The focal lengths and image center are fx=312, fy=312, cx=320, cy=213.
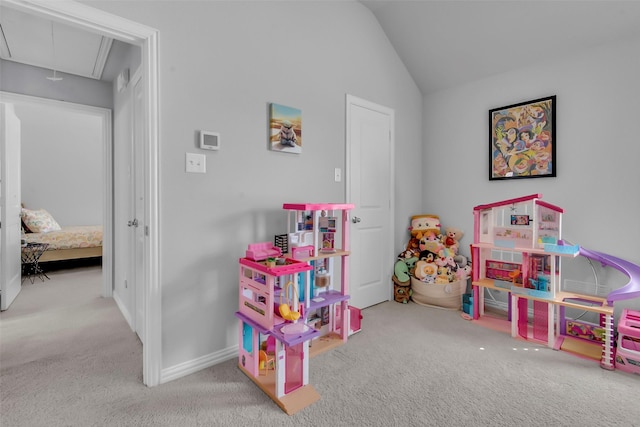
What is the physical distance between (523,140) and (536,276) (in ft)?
4.12

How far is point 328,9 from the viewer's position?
2645 mm

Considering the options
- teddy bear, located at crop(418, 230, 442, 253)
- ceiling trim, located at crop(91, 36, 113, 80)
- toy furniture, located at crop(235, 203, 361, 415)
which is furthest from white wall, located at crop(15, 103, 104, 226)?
teddy bear, located at crop(418, 230, 442, 253)

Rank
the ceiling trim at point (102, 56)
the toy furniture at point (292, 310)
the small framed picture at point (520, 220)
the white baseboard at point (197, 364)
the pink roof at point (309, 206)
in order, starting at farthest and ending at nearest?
the ceiling trim at point (102, 56)
the small framed picture at point (520, 220)
the pink roof at point (309, 206)
the white baseboard at point (197, 364)
the toy furniture at point (292, 310)

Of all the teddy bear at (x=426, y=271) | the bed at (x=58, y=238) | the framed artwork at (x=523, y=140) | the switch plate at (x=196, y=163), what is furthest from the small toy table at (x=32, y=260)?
the framed artwork at (x=523, y=140)

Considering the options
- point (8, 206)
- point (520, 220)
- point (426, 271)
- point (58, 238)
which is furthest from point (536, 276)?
point (58, 238)

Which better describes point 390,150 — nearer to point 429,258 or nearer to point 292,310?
point 429,258

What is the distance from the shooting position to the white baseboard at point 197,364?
1.83 m

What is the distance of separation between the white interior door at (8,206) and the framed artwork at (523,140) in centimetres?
458

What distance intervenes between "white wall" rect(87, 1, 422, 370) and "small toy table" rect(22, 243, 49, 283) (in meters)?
3.53

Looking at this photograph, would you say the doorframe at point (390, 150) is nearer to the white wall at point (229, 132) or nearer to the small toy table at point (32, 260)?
the white wall at point (229, 132)

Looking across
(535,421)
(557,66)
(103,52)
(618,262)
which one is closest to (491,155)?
(557,66)

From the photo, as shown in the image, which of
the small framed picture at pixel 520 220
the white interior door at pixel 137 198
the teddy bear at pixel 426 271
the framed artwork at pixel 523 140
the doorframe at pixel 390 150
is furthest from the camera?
the teddy bear at pixel 426 271

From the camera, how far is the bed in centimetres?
433

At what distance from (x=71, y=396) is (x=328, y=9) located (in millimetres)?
3204
